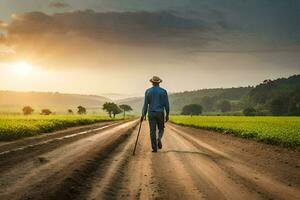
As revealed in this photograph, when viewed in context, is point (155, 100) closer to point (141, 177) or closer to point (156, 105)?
point (156, 105)

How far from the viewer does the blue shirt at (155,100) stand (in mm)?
17550

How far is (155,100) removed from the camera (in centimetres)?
1762

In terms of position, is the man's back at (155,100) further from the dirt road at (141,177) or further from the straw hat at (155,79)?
the dirt road at (141,177)

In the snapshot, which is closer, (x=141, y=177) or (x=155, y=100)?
(x=141, y=177)

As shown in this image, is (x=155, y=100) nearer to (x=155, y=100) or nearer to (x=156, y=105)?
(x=155, y=100)

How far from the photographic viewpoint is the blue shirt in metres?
17.5

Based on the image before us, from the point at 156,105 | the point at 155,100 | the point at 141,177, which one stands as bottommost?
the point at 141,177

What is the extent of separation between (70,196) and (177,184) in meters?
2.49

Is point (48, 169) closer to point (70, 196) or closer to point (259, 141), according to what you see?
point (70, 196)

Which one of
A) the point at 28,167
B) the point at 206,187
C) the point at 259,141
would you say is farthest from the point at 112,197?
the point at 259,141

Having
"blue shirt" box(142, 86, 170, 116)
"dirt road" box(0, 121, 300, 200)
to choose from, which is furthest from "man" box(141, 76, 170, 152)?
"dirt road" box(0, 121, 300, 200)

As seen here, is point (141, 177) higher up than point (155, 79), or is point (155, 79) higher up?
point (155, 79)

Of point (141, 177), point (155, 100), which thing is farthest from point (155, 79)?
point (141, 177)

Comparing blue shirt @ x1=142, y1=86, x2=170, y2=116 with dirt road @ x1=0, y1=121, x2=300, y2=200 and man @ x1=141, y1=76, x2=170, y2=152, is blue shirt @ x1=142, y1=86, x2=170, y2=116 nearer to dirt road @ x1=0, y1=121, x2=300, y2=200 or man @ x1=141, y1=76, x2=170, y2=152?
man @ x1=141, y1=76, x2=170, y2=152
